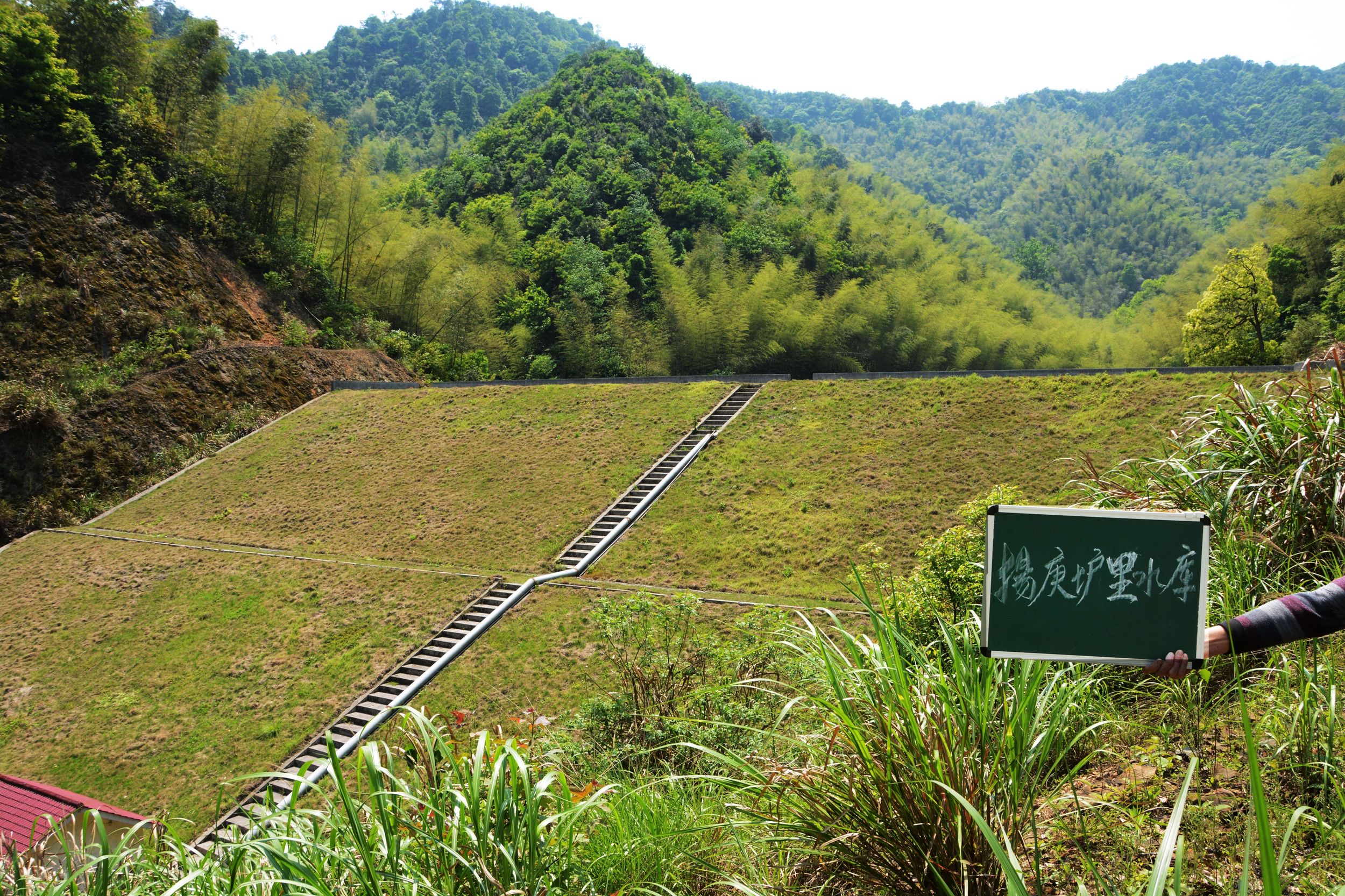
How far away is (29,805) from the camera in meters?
6.21

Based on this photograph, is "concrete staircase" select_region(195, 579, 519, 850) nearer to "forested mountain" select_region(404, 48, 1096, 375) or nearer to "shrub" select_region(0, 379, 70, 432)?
"forested mountain" select_region(404, 48, 1096, 375)

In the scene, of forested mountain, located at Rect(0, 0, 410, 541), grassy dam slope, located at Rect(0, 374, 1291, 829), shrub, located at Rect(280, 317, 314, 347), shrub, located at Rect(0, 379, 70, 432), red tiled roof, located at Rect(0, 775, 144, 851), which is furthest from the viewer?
shrub, located at Rect(280, 317, 314, 347)

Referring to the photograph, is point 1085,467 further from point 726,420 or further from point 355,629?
point 726,420

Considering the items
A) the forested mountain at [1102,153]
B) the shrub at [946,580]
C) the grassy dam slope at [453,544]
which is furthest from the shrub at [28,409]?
the forested mountain at [1102,153]

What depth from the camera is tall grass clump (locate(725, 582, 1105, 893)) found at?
199 cm

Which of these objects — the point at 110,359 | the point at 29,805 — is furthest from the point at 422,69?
the point at 29,805

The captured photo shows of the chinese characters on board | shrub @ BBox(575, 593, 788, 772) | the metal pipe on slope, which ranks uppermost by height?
the chinese characters on board

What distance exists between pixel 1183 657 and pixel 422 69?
8656 cm

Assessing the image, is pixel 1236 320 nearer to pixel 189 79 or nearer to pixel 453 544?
pixel 453 544

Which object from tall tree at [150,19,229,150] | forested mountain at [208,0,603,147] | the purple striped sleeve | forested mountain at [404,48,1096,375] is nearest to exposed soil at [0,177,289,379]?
tall tree at [150,19,229,150]

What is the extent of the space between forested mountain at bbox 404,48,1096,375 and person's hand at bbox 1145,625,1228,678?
1963 centimetres

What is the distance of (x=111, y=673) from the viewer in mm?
10336

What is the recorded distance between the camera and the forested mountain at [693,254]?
878 inches

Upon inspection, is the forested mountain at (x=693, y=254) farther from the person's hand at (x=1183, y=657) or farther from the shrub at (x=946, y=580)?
the person's hand at (x=1183, y=657)
